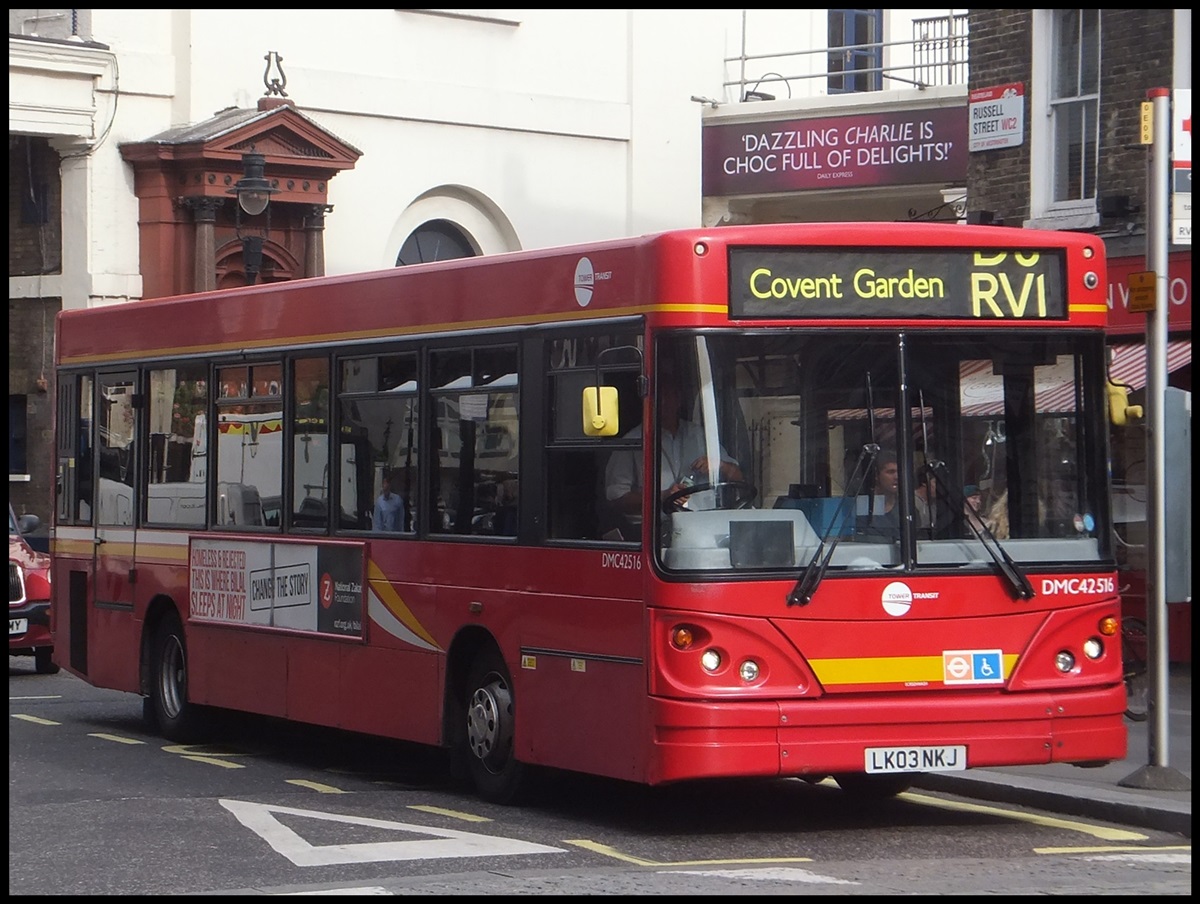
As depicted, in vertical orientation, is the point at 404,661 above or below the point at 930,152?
below

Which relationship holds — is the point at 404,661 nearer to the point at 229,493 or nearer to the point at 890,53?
the point at 229,493

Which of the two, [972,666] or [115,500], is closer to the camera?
[972,666]

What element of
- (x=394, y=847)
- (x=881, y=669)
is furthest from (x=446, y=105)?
(x=394, y=847)

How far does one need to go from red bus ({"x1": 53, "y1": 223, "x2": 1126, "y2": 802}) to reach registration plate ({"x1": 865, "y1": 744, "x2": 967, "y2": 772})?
1cm

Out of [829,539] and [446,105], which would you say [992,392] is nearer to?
[829,539]

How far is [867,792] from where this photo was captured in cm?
1188

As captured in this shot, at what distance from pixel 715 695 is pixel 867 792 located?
220 cm

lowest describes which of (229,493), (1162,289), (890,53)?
(229,493)

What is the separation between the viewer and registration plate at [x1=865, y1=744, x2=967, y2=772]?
10.1 m

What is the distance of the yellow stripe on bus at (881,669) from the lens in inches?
400

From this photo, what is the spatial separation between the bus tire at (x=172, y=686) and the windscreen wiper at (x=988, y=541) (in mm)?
6346

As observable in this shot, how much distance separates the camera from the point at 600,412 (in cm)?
1023

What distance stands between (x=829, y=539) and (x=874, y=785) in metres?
2.15

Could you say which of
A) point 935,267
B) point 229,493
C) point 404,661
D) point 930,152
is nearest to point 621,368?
point 935,267
